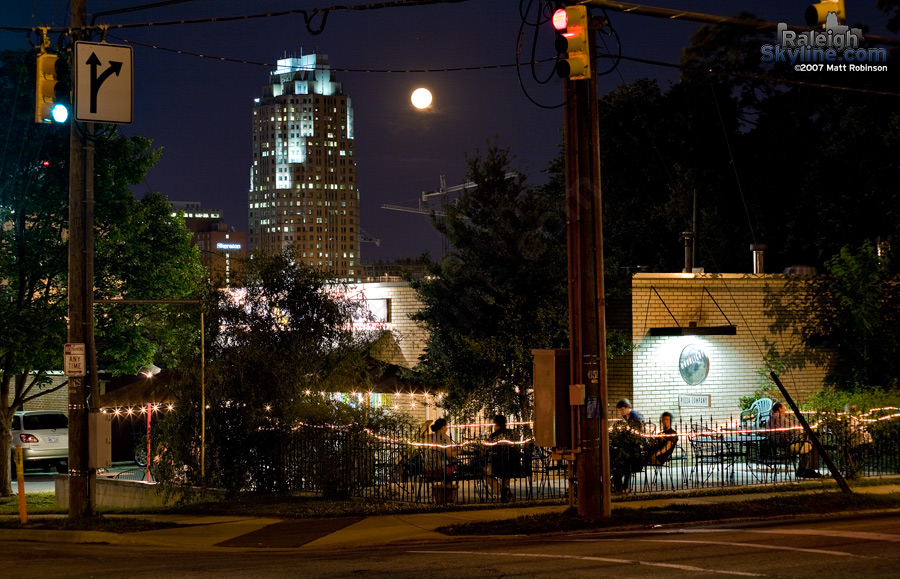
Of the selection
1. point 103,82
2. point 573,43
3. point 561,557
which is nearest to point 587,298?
point 573,43

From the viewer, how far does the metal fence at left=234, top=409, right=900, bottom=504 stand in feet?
51.4

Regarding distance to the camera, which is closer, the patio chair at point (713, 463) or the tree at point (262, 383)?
the tree at point (262, 383)

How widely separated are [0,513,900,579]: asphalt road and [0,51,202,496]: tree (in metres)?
7.88

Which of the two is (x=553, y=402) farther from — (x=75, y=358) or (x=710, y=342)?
(x=710, y=342)

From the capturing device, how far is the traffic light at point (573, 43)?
38.2ft

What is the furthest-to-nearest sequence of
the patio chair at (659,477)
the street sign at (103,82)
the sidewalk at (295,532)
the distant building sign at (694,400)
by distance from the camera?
the distant building sign at (694,400), the patio chair at (659,477), the street sign at (103,82), the sidewalk at (295,532)

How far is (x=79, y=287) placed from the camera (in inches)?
556

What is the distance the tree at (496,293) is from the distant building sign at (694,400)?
3120mm

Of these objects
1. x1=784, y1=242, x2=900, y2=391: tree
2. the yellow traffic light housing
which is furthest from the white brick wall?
the yellow traffic light housing

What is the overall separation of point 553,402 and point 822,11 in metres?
5.78

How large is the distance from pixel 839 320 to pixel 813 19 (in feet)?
39.3

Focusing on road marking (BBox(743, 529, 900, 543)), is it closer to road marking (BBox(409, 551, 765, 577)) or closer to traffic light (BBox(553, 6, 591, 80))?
road marking (BBox(409, 551, 765, 577))

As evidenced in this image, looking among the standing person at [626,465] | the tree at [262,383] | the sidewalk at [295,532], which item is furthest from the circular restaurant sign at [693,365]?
the tree at [262,383]

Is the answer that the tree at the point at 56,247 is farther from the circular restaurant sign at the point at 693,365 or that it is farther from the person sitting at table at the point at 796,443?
the person sitting at table at the point at 796,443
